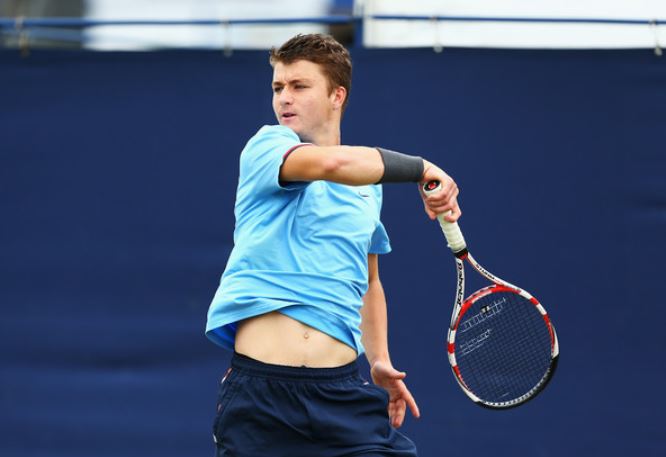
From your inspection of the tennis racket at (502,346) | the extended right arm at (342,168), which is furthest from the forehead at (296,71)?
the tennis racket at (502,346)

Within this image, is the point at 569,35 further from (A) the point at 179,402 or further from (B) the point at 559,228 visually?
(A) the point at 179,402

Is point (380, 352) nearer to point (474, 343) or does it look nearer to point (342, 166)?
point (474, 343)

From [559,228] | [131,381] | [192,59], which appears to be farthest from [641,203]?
[131,381]

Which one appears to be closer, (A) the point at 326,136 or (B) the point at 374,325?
(A) the point at 326,136

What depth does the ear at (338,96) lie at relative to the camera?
10.9 ft

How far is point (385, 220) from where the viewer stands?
4.82m

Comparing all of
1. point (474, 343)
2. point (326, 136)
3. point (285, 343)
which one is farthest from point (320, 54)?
point (474, 343)

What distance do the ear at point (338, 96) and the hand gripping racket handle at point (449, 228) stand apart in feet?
1.67

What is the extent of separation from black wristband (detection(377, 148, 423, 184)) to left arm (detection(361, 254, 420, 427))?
2.06ft

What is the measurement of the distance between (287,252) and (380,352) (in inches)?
24.5

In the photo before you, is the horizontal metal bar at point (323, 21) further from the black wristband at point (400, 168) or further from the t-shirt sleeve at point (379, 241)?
the black wristband at point (400, 168)

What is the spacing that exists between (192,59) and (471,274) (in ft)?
5.29

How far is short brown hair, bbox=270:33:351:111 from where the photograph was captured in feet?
10.6

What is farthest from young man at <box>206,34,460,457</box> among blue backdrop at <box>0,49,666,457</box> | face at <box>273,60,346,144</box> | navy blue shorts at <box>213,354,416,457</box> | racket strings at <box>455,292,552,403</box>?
blue backdrop at <box>0,49,666,457</box>
